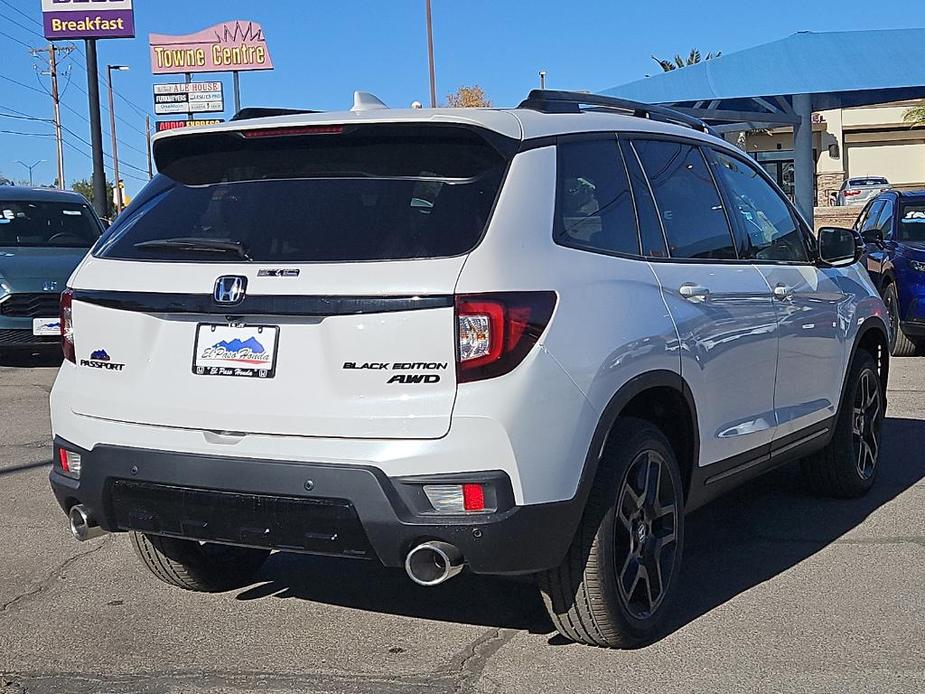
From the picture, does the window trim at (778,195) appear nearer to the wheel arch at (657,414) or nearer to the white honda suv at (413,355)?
the white honda suv at (413,355)

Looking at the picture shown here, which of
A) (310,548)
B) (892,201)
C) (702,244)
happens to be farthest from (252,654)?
(892,201)

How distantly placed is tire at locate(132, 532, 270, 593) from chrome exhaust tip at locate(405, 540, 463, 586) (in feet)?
3.92

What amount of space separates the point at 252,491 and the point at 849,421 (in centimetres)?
359

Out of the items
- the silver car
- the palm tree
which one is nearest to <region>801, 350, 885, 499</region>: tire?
the silver car

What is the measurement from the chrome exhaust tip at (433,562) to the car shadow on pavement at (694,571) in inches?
32.1

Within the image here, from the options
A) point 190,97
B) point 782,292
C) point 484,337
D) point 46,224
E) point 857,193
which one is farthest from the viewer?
point 190,97

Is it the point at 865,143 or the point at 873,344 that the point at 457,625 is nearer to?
the point at 873,344

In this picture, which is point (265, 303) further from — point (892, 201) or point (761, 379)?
point (892, 201)

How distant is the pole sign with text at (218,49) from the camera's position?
163ft

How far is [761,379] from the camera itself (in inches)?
198

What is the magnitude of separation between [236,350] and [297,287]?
293 millimetres

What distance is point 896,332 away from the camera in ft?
40.3

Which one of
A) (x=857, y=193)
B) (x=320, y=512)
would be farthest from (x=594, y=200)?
(x=857, y=193)

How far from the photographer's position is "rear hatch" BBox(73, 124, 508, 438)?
3572 millimetres
